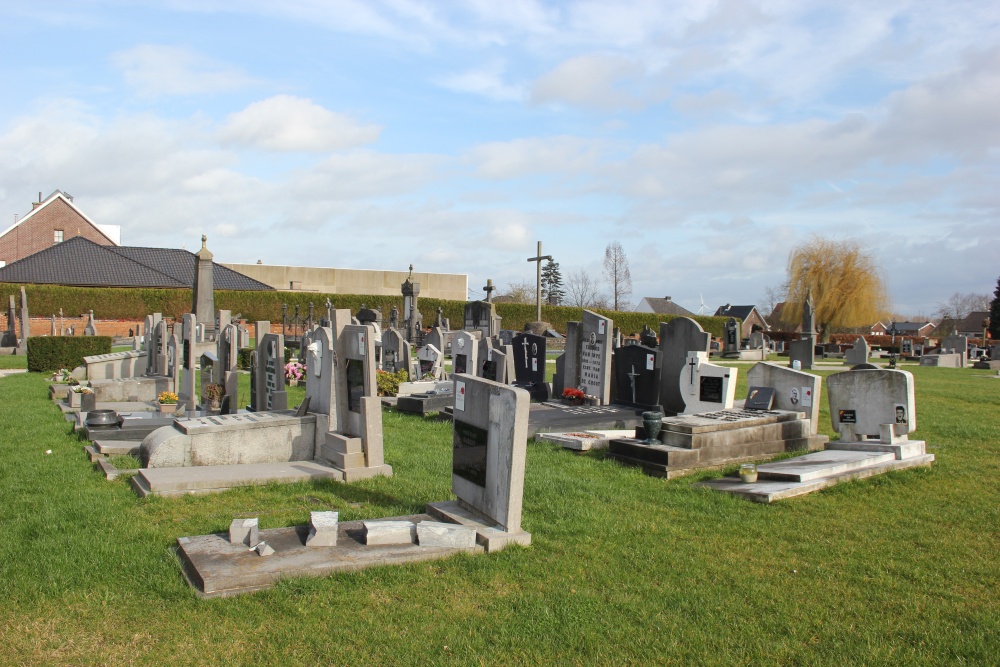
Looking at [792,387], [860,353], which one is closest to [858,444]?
[792,387]

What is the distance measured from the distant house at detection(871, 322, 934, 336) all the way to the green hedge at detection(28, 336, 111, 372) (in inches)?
1372

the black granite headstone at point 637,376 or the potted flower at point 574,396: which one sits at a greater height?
the black granite headstone at point 637,376

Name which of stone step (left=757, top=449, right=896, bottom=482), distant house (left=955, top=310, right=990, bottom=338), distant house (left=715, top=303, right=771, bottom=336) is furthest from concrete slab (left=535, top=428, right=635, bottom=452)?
distant house (left=955, top=310, right=990, bottom=338)

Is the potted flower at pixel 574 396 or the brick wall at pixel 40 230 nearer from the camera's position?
the potted flower at pixel 574 396

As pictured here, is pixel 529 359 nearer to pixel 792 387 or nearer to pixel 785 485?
pixel 792 387

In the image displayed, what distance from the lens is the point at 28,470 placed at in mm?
7344

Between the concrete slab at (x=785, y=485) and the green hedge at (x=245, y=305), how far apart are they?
1100 inches

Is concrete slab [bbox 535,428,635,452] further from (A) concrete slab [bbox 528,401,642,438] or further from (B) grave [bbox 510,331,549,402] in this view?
(B) grave [bbox 510,331,549,402]

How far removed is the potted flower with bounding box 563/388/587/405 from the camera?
1212 cm

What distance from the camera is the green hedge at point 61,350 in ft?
61.9

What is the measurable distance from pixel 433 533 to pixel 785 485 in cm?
365

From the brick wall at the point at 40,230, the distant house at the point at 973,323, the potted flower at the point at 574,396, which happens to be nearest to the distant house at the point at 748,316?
the distant house at the point at 973,323

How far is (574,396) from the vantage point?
39.9 ft

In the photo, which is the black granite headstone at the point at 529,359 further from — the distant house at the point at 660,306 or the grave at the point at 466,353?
the distant house at the point at 660,306
